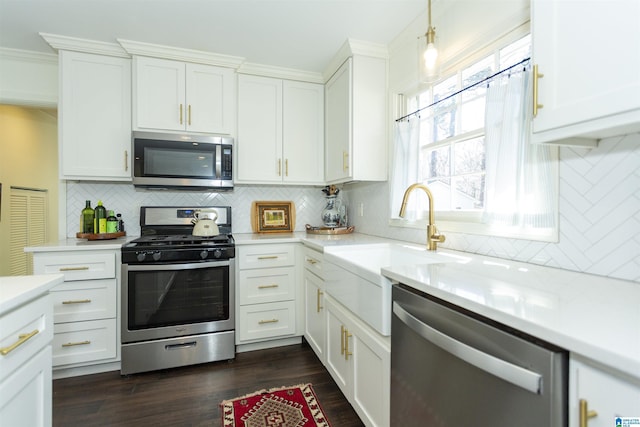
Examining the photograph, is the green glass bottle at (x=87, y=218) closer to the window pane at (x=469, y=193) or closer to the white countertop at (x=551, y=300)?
the white countertop at (x=551, y=300)

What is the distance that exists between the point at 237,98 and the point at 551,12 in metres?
2.35

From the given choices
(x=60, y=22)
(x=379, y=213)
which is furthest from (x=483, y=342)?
(x=60, y=22)

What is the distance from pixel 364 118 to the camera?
7.97 ft

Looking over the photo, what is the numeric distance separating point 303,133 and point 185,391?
2271 millimetres

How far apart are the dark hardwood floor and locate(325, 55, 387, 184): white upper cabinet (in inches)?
59.6

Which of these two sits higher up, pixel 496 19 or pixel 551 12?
pixel 496 19

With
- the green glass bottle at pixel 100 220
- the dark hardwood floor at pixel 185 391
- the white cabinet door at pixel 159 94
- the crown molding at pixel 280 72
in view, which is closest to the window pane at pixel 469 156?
the dark hardwood floor at pixel 185 391

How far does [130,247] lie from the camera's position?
2.11 meters

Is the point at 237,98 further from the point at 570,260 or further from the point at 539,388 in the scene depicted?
the point at 539,388

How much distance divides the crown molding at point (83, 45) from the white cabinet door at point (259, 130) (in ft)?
3.12

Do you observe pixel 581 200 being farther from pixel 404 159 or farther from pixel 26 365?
pixel 26 365

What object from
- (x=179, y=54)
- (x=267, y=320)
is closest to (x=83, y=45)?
(x=179, y=54)

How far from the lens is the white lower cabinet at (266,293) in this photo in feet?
7.90

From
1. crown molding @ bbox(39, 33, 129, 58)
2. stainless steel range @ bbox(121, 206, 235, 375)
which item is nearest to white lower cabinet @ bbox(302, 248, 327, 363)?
stainless steel range @ bbox(121, 206, 235, 375)
